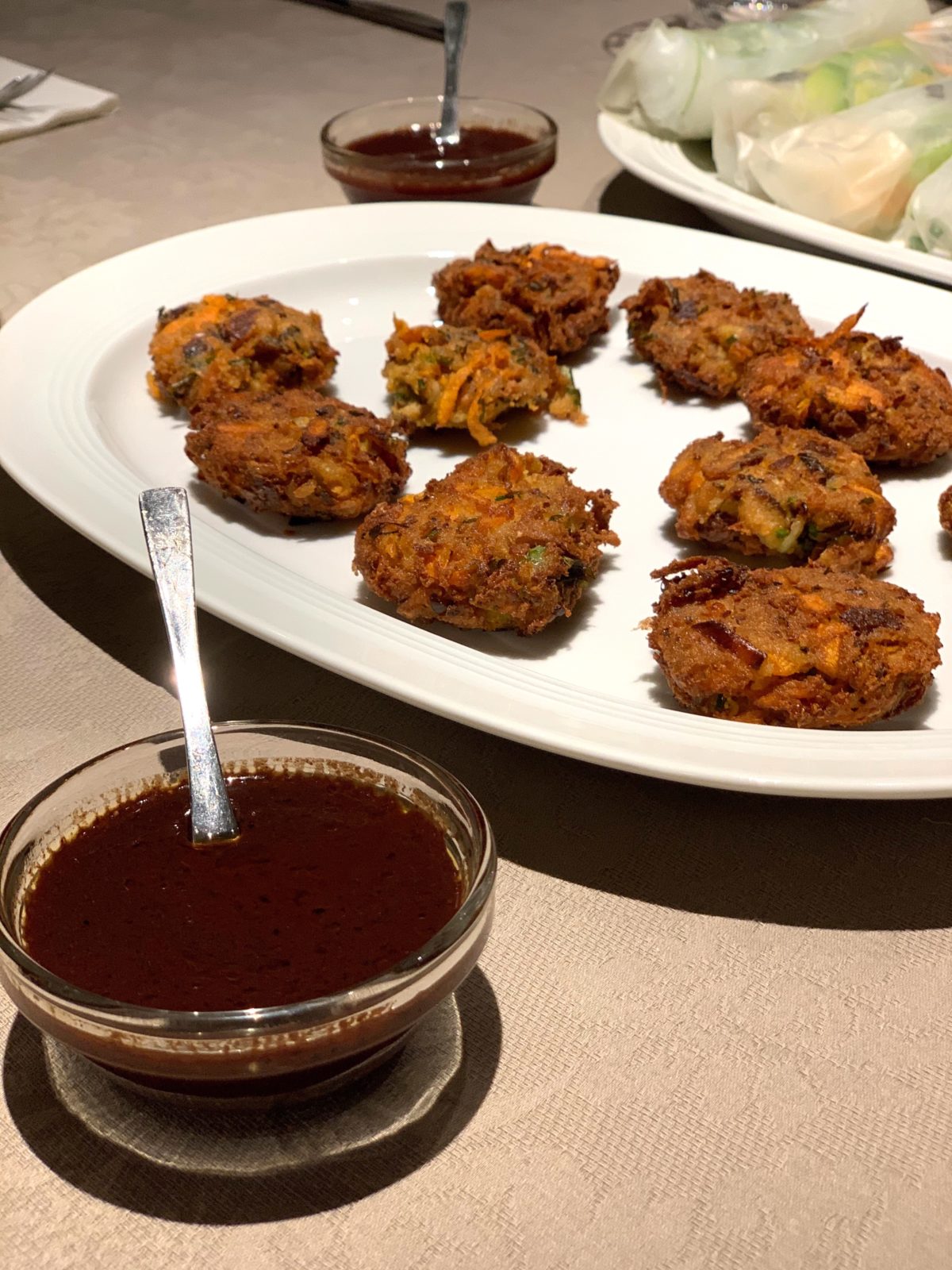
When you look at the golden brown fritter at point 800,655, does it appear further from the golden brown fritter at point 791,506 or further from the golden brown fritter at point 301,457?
the golden brown fritter at point 301,457

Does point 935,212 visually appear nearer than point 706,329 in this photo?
No

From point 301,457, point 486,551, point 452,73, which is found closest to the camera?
point 486,551

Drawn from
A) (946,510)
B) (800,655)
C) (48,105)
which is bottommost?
(48,105)

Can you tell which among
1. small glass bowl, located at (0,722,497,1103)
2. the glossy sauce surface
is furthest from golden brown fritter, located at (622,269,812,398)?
small glass bowl, located at (0,722,497,1103)

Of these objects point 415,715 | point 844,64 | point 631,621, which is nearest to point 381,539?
point 415,715

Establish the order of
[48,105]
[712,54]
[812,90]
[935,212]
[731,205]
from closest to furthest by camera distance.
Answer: [935,212]
[731,205]
[812,90]
[712,54]
[48,105]

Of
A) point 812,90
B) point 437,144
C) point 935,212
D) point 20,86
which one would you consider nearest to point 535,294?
point 935,212

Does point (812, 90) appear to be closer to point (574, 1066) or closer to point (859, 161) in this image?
point (859, 161)

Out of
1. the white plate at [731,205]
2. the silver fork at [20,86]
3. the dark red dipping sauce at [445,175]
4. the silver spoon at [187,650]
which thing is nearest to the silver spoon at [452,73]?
the dark red dipping sauce at [445,175]
